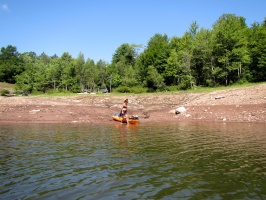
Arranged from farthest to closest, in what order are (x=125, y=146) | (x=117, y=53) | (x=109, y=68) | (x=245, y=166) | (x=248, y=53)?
(x=117, y=53) < (x=109, y=68) < (x=248, y=53) < (x=125, y=146) < (x=245, y=166)

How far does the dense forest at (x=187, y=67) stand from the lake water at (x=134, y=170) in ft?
146

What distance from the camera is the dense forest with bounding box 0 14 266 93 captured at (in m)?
57.4

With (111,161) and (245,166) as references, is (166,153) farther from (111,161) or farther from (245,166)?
(245,166)

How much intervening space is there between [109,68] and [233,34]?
178ft

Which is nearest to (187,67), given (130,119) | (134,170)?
(130,119)

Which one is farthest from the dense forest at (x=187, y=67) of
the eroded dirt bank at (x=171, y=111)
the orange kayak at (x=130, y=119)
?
the orange kayak at (x=130, y=119)

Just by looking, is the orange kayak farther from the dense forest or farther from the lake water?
the dense forest

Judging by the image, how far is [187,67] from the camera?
6297 cm

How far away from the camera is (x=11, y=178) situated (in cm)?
917

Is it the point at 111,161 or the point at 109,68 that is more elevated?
the point at 109,68

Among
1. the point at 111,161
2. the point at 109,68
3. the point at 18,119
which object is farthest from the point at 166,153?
the point at 109,68

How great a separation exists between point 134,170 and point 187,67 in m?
55.4

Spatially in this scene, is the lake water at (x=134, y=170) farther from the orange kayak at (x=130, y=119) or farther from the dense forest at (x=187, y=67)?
the dense forest at (x=187, y=67)

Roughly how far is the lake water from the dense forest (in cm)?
4445
